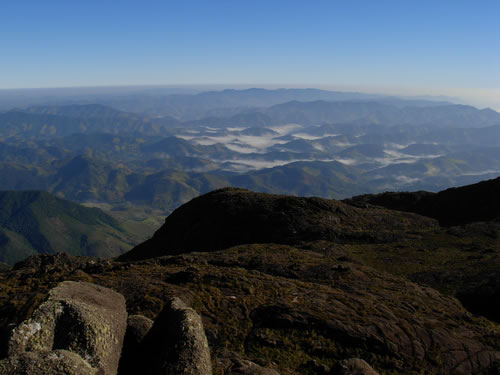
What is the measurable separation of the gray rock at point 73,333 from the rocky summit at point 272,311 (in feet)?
0.12

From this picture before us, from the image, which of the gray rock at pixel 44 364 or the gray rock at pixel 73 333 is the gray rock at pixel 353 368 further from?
the gray rock at pixel 44 364

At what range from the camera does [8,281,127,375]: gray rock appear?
1206cm

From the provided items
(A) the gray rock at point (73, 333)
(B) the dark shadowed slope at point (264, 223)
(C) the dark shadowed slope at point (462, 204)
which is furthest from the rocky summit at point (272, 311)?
(C) the dark shadowed slope at point (462, 204)

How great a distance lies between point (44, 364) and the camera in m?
10.4

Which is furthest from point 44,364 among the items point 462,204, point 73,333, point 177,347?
point 462,204

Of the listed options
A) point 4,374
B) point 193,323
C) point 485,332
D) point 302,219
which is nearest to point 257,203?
point 302,219

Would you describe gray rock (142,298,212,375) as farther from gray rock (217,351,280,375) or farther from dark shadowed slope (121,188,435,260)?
dark shadowed slope (121,188,435,260)

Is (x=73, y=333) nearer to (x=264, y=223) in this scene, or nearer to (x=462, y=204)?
(x=264, y=223)

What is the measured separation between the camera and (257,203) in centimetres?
7488

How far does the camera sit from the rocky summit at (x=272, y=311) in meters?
13.3

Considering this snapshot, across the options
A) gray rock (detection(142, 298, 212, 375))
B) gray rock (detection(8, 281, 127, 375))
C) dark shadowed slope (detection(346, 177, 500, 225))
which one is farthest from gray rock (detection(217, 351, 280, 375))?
dark shadowed slope (detection(346, 177, 500, 225))

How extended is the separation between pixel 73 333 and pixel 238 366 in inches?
315

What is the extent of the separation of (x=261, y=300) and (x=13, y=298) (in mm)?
17036

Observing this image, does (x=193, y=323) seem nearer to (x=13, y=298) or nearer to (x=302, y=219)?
(x=13, y=298)
